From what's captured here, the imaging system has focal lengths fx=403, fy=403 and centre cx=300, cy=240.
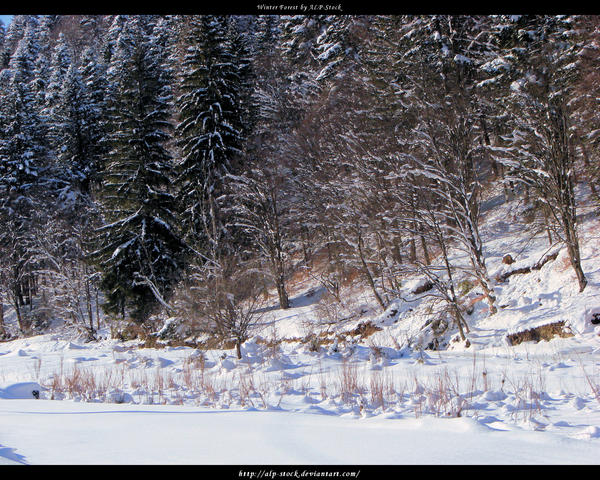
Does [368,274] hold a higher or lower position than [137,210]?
lower

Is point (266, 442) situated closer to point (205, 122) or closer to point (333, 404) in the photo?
point (333, 404)

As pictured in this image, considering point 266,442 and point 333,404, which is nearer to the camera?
point 266,442

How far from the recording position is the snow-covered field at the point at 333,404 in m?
2.51

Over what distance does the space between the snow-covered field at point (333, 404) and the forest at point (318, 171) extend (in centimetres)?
194

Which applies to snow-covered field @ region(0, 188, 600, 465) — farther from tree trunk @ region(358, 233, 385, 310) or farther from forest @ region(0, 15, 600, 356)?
tree trunk @ region(358, 233, 385, 310)

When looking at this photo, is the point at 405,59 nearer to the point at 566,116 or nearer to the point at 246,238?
the point at 566,116

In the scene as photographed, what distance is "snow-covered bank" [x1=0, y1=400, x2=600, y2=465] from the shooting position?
91.7 inches

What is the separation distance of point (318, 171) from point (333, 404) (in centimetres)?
1847

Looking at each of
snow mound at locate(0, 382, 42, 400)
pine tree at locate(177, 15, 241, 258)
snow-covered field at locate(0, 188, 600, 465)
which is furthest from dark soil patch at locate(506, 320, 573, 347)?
pine tree at locate(177, 15, 241, 258)

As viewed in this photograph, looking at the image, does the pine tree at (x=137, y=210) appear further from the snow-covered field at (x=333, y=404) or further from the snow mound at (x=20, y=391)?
the snow mound at (x=20, y=391)

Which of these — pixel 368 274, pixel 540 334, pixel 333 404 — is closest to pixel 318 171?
pixel 368 274

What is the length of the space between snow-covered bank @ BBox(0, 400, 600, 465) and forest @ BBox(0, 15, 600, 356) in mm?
7510

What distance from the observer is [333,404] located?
214 inches

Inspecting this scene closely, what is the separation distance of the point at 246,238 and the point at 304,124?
7.69 m
